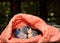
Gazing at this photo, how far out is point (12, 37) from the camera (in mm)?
1630

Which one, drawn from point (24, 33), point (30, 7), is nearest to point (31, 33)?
point (24, 33)

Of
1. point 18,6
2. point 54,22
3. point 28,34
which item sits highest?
point 28,34

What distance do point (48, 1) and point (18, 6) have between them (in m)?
0.81

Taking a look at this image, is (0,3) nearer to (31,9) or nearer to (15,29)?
(31,9)

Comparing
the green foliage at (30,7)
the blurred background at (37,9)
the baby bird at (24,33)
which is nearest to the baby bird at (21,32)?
the baby bird at (24,33)

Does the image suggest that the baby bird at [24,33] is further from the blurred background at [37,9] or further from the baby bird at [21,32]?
the blurred background at [37,9]

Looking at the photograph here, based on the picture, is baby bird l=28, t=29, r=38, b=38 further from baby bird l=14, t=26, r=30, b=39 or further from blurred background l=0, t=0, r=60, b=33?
blurred background l=0, t=0, r=60, b=33

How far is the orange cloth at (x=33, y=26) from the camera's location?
1.58m

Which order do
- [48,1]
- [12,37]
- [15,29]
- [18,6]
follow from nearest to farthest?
1. [12,37]
2. [15,29]
3. [18,6]
4. [48,1]

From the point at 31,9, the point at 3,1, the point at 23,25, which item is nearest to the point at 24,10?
the point at 31,9

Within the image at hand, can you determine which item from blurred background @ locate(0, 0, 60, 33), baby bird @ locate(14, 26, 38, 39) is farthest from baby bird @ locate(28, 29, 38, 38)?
blurred background @ locate(0, 0, 60, 33)

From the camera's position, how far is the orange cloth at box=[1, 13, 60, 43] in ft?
5.17

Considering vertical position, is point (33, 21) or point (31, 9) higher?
point (33, 21)

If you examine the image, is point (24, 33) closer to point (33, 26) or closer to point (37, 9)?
point (33, 26)
